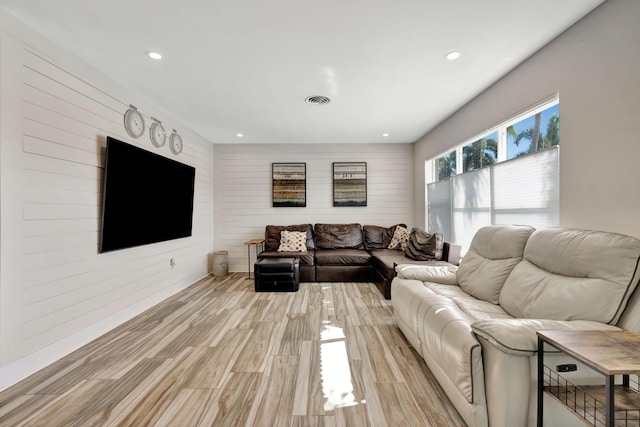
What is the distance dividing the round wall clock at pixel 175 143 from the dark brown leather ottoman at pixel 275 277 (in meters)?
2.11

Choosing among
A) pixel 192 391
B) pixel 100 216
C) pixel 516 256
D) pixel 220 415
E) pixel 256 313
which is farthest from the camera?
pixel 256 313

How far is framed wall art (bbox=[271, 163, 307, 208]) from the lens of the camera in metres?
5.44

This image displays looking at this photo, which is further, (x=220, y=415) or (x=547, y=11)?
(x=547, y=11)

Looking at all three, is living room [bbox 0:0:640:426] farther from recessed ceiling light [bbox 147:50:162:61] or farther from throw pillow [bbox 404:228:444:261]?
throw pillow [bbox 404:228:444:261]

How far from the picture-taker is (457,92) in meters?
3.10

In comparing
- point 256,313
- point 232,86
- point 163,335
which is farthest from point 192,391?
point 232,86

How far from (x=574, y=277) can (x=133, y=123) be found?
4.22m

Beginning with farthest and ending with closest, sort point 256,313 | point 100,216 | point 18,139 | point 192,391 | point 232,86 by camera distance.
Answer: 1. point 256,313
2. point 232,86
3. point 100,216
4. point 18,139
5. point 192,391

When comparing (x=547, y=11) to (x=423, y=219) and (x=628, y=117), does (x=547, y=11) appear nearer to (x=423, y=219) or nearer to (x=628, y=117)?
(x=628, y=117)

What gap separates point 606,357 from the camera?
3.31 ft

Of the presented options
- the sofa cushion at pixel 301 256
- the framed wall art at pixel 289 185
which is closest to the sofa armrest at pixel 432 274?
the sofa cushion at pixel 301 256

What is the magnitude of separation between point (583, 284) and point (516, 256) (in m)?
0.60

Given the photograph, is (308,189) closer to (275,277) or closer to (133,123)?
(275,277)

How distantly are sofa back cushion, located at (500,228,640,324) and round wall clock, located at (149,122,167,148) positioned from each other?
414 cm
